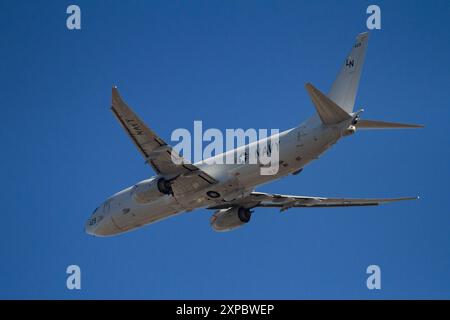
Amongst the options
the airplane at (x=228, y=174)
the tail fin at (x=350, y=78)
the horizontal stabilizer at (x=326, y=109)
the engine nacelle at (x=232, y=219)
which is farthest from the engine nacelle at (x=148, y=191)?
the tail fin at (x=350, y=78)

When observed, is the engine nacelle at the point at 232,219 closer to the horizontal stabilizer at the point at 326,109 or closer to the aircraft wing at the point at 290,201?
the aircraft wing at the point at 290,201

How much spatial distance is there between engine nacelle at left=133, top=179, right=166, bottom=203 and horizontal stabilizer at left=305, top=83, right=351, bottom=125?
919cm

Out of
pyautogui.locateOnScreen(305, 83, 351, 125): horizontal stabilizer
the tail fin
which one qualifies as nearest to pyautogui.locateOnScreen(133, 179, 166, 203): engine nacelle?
pyautogui.locateOnScreen(305, 83, 351, 125): horizontal stabilizer

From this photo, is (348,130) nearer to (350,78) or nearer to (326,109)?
(326,109)

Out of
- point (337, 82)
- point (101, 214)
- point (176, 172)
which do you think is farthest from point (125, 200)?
point (337, 82)

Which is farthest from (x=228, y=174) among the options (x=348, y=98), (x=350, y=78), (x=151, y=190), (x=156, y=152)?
(x=350, y=78)

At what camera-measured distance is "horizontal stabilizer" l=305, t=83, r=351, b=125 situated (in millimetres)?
41750

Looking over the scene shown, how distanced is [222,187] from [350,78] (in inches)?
342

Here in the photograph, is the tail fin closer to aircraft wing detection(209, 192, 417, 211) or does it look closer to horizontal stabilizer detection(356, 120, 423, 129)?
horizontal stabilizer detection(356, 120, 423, 129)

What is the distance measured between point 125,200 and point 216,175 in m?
6.48

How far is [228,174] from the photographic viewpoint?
47.5 m

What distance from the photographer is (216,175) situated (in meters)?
47.8

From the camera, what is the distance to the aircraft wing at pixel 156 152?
42.4 meters

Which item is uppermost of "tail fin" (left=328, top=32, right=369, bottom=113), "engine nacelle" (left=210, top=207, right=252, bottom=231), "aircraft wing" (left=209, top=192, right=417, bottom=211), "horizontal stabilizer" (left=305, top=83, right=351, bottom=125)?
"tail fin" (left=328, top=32, right=369, bottom=113)
